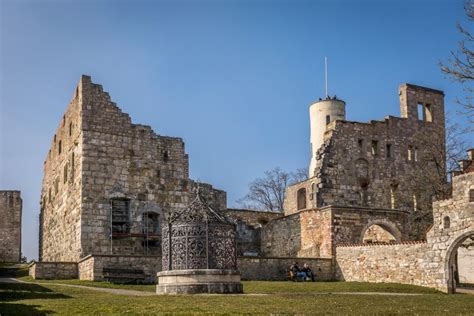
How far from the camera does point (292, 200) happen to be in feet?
157

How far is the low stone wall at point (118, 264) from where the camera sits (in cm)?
2670

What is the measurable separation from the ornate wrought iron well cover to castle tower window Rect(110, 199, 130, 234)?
12.3 m

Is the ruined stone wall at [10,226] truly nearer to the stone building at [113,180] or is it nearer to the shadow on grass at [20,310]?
the stone building at [113,180]

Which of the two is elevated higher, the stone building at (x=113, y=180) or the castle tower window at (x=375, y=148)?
the castle tower window at (x=375, y=148)

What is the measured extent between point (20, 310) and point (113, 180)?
68.1ft

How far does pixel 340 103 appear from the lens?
4672 centimetres

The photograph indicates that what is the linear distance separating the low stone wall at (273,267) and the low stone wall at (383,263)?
725 millimetres

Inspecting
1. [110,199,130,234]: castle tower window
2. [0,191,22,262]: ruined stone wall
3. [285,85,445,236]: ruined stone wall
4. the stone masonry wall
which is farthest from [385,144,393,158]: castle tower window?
[0,191,22,262]: ruined stone wall

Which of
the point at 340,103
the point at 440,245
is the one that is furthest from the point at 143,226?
the point at 340,103

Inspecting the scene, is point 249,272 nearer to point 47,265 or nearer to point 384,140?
point 47,265

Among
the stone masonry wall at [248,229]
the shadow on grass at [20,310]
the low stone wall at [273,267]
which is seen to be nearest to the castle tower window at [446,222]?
the low stone wall at [273,267]

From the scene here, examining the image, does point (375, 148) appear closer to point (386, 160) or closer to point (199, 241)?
point (386, 160)

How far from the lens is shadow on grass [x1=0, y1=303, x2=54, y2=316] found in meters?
12.5

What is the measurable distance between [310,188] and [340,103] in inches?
250
